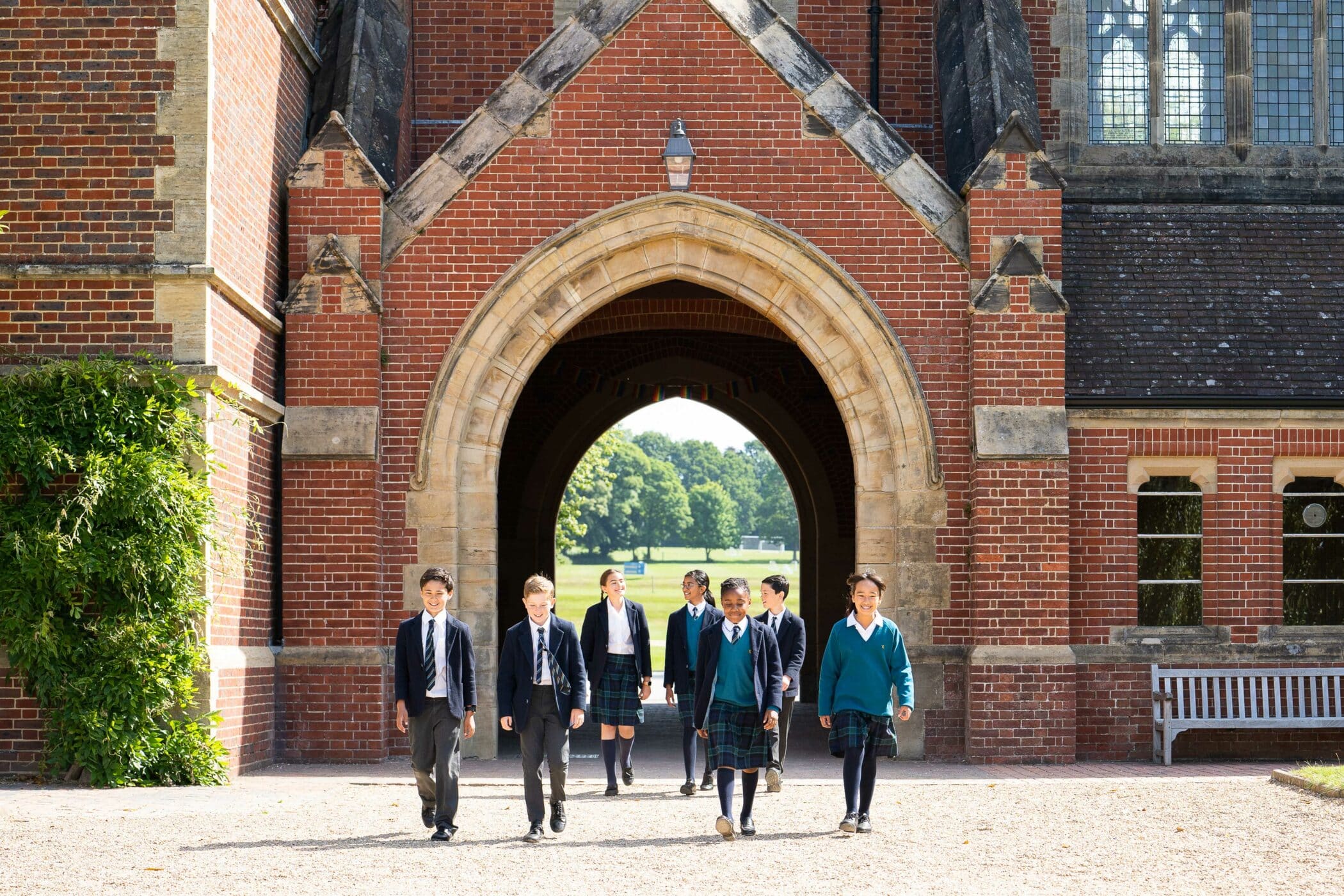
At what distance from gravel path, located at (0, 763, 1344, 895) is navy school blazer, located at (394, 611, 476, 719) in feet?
2.47

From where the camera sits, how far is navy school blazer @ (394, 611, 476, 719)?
9289 mm

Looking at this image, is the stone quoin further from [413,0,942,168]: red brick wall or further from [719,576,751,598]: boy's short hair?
[719,576,751,598]: boy's short hair

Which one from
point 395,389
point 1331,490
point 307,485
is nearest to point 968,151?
point 1331,490

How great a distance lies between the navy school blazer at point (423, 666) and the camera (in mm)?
9289

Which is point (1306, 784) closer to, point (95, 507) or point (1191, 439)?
point (1191, 439)

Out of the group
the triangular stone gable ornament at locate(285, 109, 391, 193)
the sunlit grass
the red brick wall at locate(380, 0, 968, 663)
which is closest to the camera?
the sunlit grass

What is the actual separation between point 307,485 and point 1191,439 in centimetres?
768

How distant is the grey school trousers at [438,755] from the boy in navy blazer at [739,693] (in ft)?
4.69

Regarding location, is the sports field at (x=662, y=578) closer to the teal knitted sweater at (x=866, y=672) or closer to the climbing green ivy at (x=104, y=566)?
the climbing green ivy at (x=104, y=566)

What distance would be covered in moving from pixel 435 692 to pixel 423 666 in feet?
0.53

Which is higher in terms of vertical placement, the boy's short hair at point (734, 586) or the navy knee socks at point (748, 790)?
the boy's short hair at point (734, 586)

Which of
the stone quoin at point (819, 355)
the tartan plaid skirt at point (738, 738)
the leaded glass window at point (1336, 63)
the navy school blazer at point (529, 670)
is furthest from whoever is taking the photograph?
the leaded glass window at point (1336, 63)

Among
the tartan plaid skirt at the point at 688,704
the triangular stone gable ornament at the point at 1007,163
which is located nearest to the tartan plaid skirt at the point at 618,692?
the tartan plaid skirt at the point at 688,704

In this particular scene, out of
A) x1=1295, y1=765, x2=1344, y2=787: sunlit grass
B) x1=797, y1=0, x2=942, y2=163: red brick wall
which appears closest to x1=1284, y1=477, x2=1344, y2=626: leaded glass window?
x1=1295, y1=765, x2=1344, y2=787: sunlit grass
